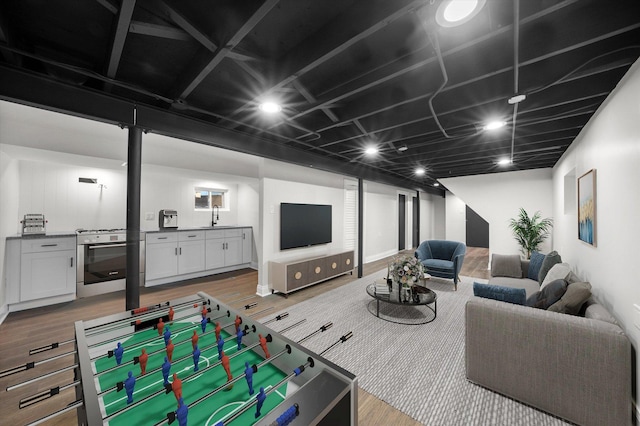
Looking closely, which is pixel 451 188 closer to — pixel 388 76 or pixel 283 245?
pixel 283 245

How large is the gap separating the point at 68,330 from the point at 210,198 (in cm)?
375

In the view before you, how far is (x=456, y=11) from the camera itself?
1202mm

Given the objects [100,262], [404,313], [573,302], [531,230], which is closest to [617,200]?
[573,302]

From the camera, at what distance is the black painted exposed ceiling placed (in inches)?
52.5

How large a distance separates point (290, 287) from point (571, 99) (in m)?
4.08

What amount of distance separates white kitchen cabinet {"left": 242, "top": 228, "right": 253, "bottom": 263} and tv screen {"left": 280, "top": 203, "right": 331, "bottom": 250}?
1941mm

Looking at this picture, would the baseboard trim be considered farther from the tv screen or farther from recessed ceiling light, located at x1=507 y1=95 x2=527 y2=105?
recessed ceiling light, located at x1=507 y1=95 x2=527 y2=105

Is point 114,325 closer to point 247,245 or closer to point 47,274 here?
point 47,274

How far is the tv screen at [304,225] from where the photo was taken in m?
4.41

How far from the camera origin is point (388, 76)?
5.85 ft

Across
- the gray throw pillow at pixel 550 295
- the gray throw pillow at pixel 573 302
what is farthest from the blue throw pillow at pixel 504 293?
the gray throw pillow at pixel 573 302

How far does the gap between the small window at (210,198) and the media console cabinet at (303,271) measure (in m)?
2.96

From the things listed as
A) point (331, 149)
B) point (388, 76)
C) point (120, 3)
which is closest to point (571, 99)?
point (388, 76)

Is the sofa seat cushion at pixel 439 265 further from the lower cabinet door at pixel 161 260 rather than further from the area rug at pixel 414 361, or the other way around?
the lower cabinet door at pixel 161 260
